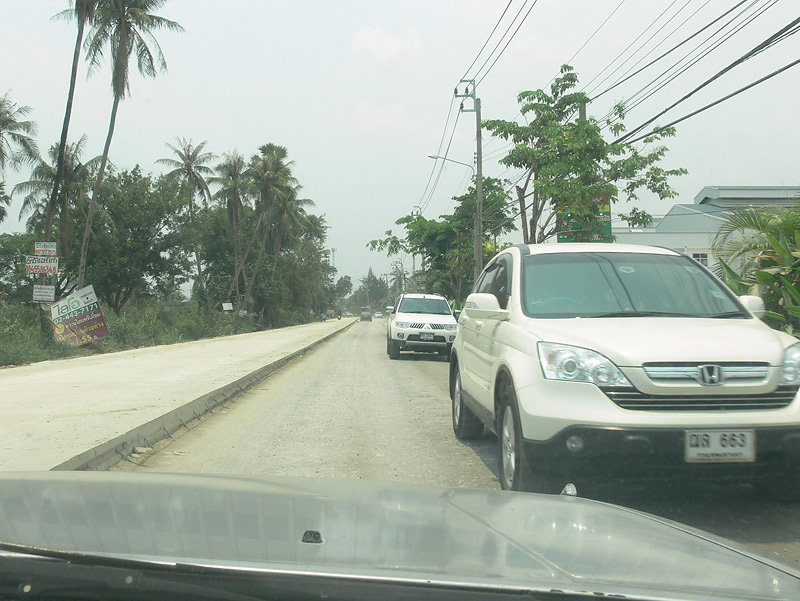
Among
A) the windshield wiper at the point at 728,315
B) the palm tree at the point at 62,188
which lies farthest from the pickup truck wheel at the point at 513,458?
the palm tree at the point at 62,188

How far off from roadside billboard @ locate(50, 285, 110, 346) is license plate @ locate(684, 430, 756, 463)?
62.4 feet

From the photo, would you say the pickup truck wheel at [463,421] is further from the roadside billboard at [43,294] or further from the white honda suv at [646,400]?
the roadside billboard at [43,294]

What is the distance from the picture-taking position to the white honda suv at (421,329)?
18484 millimetres

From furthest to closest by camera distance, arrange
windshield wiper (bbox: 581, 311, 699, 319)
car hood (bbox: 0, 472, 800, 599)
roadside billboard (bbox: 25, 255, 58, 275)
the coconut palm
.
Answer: roadside billboard (bbox: 25, 255, 58, 275)
the coconut palm
windshield wiper (bbox: 581, 311, 699, 319)
car hood (bbox: 0, 472, 800, 599)

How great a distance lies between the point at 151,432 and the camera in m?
6.99

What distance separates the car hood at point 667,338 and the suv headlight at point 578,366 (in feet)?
0.16

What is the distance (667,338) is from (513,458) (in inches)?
49.4

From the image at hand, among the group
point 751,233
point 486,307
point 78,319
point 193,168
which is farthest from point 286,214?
point 486,307

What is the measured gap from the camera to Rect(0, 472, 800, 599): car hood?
6.42 ft

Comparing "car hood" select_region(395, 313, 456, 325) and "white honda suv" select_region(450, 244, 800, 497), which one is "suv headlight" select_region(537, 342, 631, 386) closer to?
"white honda suv" select_region(450, 244, 800, 497)

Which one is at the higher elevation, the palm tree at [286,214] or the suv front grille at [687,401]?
the palm tree at [286,214]

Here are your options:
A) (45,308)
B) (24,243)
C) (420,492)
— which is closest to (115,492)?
(420,492)

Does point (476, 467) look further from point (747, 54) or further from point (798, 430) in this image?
point (747, 54)

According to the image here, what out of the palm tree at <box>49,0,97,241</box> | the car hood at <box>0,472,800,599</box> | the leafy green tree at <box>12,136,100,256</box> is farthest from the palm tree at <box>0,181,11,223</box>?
the car hood at <box>0,472,800,599</box>
